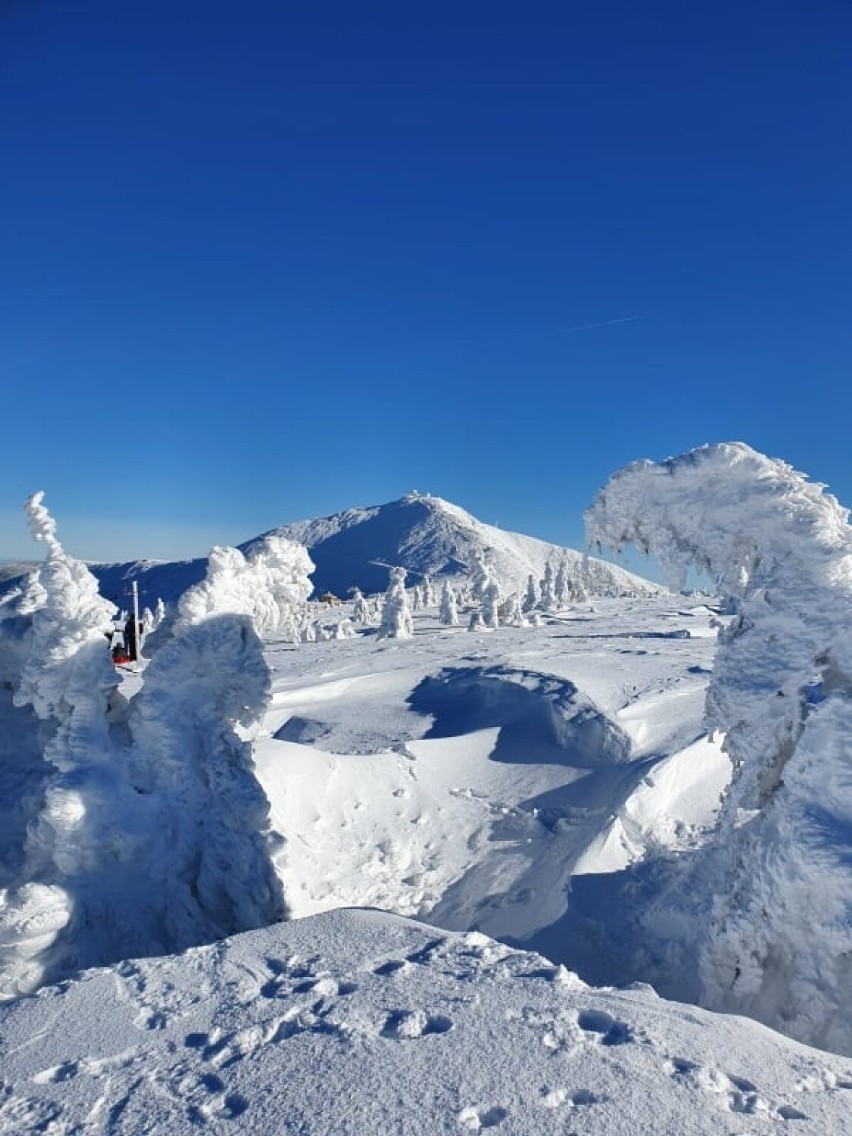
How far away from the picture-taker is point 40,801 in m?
9.45

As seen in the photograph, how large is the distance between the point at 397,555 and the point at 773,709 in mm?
145277

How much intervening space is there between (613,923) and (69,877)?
6450 millimetres

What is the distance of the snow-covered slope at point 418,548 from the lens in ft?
422

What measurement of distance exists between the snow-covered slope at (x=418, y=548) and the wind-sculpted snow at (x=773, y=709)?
9827 centimetres

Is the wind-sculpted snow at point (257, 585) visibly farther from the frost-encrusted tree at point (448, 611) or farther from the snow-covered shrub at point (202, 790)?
the frost-encrusted tree at point (448, 611)

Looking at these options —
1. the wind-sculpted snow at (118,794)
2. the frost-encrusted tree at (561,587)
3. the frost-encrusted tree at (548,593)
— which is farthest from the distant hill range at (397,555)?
the wind-sculpted snow at (118,794)

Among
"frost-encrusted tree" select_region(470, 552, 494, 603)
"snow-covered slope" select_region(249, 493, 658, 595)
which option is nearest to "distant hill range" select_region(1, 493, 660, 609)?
"snow-covered slope" select_region(249, 493, 658, 595)

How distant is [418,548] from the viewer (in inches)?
6053

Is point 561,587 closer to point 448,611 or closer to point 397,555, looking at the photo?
point 448,611

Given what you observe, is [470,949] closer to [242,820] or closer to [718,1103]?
[718,1103]

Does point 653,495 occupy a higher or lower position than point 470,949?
higher

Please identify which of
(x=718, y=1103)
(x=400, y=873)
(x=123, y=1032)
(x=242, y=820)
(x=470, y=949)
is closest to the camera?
(x=718, y=1103)

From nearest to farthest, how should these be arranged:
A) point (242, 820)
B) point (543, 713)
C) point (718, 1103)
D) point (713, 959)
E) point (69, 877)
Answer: point (718, 1103) < point (713, 959) < point (69, 877) < point (242, 820) < point (543, 713)

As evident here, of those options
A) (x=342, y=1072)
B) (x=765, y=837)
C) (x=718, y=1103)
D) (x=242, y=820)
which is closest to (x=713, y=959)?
(x=765, y=837)
